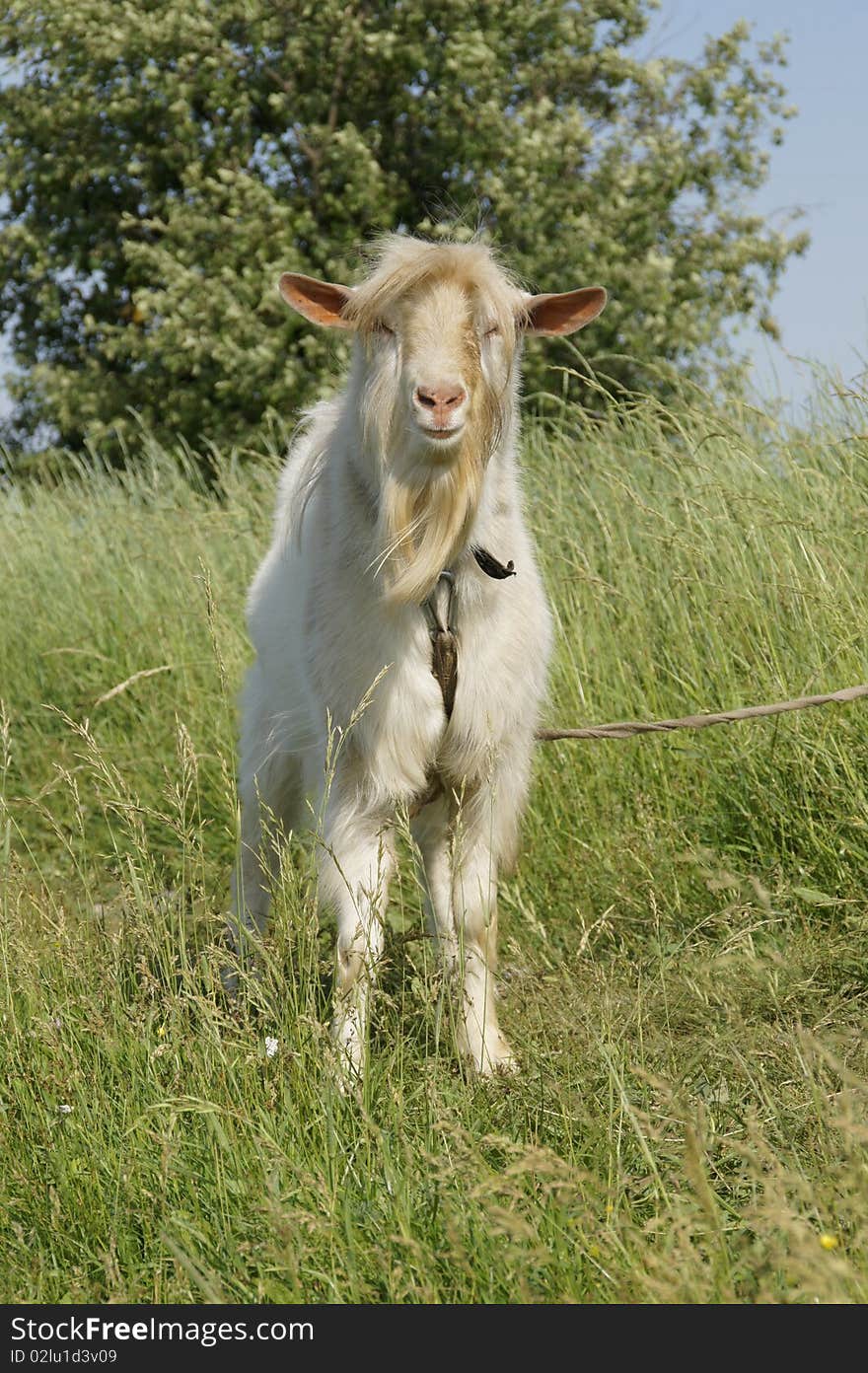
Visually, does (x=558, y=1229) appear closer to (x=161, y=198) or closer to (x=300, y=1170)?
(x=300, y=1170)

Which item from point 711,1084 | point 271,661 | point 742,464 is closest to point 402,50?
Answer: point 742,464

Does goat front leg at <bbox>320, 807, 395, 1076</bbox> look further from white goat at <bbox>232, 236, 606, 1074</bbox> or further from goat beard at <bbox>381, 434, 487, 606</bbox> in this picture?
Result: goat beard at <bbox>381, 434, 487, 606</bbox>

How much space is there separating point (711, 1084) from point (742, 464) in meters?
3.19

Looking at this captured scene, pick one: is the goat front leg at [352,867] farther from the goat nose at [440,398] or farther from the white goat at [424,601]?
the goat nose at [440,398]

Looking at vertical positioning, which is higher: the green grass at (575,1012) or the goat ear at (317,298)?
the goat ear at (317,298)

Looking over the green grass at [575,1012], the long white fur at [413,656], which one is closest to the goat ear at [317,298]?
the long white fur at [413,656]

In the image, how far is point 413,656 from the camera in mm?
3248

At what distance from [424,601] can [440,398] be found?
21.9 inches

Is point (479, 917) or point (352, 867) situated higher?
point (352, 867)

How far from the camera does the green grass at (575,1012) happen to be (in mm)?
2111

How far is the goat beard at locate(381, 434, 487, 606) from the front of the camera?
306 cm

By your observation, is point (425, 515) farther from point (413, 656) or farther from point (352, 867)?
point (352, 867)

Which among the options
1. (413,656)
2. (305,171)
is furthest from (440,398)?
(305,171)

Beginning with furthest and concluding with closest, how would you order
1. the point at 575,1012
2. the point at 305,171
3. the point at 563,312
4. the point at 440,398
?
the point at 305,171 < the point at 563,312 < the point at 575,1012 < the point at 440,398
